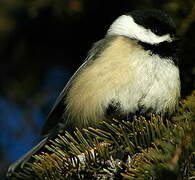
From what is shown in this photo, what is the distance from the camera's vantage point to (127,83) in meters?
2.31

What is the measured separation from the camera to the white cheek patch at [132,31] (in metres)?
2.52

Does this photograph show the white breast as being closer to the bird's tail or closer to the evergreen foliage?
the bird's tail

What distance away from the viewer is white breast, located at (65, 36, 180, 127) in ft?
7.64

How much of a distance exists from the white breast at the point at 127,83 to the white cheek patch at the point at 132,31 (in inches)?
4.0

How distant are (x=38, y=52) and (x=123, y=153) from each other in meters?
1.83

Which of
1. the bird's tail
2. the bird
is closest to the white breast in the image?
the bird

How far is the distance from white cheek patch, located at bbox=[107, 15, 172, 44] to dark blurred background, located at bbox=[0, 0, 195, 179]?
0.23 meters

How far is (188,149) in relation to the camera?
1.32 meters

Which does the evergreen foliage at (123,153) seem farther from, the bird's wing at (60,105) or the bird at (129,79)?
the bird's wing at (60,105)

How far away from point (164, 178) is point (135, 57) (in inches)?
49.0

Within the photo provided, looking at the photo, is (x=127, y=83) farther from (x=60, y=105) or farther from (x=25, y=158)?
(x=25, y=158)

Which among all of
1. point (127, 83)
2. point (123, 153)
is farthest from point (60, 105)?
point (123, 153)

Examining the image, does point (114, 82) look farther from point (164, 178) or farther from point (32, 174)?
point (164, 178)

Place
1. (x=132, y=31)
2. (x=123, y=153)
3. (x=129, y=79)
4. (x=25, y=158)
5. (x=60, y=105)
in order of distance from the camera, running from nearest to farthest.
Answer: (x=123, y=153) < (x=129, y=79) < (x=25, y=158) < (x=132, y=31) < (x=60, y=105)
